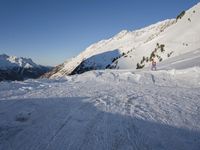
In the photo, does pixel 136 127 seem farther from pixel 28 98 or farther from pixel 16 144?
pixel 28 98

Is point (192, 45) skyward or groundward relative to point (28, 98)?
skyward

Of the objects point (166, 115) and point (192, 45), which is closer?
point (166, 115)

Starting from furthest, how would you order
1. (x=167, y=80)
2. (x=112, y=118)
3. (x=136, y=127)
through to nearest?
(x=167, y=80) → (x=112, y=118) → (x=136, y=127)

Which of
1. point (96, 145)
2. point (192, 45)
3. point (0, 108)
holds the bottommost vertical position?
point (96, 145)

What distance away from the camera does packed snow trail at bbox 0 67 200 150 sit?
35.2 feet

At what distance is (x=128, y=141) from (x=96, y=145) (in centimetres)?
138

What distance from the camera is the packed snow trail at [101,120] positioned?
35.2 ft

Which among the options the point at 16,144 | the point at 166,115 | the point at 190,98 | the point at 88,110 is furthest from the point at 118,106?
the point at 16,144

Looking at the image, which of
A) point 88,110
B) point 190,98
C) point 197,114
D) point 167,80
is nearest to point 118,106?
point 88,110

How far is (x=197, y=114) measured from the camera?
14594mm

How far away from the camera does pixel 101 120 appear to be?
1338 centimetres

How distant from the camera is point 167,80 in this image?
27.2 metres

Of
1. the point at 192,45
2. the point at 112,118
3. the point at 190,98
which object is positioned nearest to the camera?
the point at 112,118

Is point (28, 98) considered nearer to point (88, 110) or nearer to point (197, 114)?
point (88, 110)
